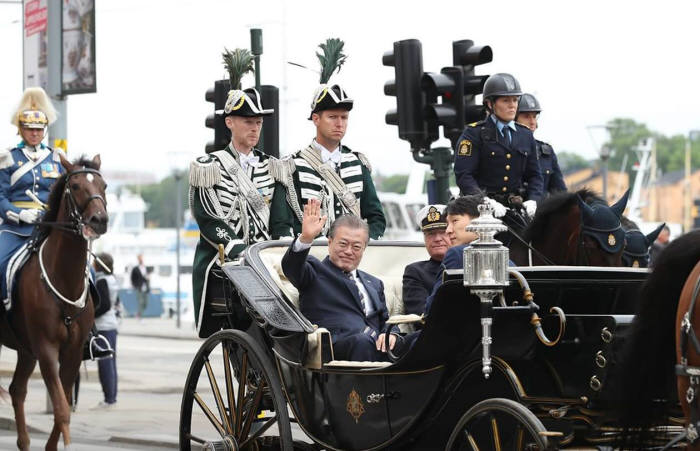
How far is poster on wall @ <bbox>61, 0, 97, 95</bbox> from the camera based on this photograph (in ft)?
46.3

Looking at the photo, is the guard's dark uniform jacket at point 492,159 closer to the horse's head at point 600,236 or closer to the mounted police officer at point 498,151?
the mounted police officer at point 498,151

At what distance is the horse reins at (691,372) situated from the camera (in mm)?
4863

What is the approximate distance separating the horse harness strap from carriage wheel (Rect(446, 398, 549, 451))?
0.67 meters

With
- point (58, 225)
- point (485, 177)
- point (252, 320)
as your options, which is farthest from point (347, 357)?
point (58, 225)

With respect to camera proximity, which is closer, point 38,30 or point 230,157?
point 230,157

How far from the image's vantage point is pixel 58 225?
10.8 m

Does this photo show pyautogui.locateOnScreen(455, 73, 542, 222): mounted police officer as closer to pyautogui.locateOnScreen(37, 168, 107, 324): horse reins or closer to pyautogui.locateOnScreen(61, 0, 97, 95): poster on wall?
pyautogui.locateOnScreen(37, 168, 107, 324): horse reins

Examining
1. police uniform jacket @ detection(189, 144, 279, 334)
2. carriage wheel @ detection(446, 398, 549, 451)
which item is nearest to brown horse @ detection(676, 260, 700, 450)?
carriage wheel @ detection(446, 398, 549, 451)

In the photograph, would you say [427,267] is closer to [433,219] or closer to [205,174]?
[433,219]

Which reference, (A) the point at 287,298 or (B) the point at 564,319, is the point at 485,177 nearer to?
(A) the point at 287,298

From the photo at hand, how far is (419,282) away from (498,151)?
8.75 feet

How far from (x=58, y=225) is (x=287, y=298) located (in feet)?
13.0

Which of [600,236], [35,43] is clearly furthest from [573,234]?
[35,43]

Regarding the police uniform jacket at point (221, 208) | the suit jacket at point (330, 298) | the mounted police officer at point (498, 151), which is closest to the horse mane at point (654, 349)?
the suit jacket at point (330, 298)
